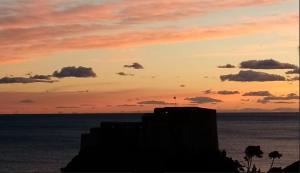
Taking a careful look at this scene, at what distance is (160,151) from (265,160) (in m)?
41.1

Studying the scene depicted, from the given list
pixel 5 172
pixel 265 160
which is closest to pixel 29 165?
pixel 5 172

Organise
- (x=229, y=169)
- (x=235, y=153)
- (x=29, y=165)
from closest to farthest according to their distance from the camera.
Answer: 1. (x=229, y=169)
2. (x=29, y=165)
3. (x=235, y=153)

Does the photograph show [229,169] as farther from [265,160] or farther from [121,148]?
[265,160]

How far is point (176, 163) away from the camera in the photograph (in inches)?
1841

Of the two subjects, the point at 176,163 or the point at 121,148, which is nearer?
the point at 176,163

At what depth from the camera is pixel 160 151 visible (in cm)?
4797

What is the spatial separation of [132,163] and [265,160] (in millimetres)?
40571

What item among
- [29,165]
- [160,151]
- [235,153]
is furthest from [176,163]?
[235,153]

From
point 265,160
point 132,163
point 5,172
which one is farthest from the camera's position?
point 265,160

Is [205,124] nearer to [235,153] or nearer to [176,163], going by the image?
[176,163]

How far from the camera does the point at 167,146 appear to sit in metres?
48.1

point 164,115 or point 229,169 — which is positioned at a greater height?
point 164,115

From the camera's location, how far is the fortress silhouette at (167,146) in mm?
46844

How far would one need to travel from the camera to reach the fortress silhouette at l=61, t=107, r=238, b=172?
4684cm
